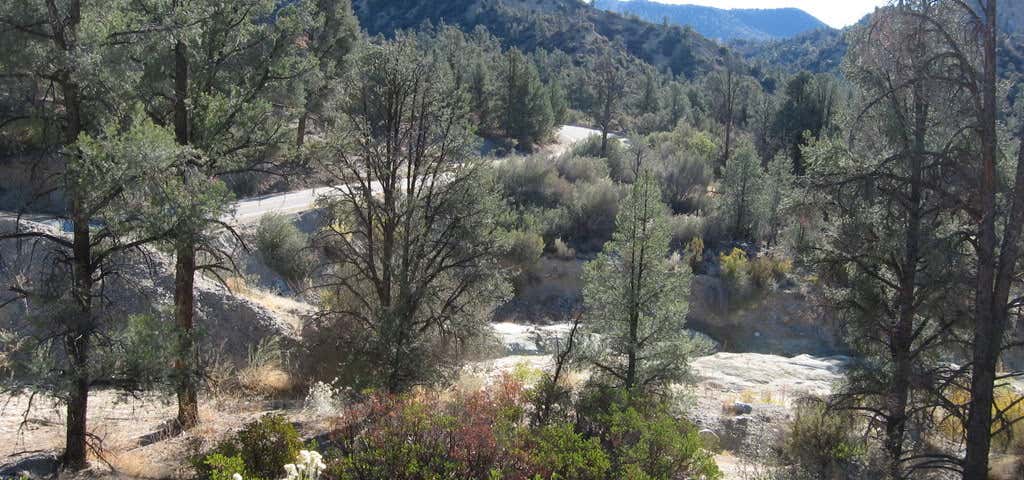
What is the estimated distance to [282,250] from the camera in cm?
2105

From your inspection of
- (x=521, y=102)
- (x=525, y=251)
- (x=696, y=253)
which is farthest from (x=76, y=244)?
(x=521, y=102)

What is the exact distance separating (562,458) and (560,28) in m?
102

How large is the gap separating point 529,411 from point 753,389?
633 centimetres

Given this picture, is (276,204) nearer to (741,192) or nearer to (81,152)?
(741,192)

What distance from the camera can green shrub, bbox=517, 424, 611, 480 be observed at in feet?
22.2

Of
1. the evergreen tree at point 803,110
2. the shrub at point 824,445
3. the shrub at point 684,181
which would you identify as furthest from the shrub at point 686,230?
the shrub at point 824,445

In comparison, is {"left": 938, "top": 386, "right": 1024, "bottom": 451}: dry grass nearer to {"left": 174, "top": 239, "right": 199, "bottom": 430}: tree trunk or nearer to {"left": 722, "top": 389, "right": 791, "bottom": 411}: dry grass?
{"left": 722, "top": 389, "right": 791, "bottom": 411}: dry grass

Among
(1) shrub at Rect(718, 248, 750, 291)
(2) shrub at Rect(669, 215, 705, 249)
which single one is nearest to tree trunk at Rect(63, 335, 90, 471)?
(1) shrub at Rect(718, 248, 750, 291)

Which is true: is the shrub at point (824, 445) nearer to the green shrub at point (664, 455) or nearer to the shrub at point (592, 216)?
the green shrub at point (664, 455)

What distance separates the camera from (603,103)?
46688 mm

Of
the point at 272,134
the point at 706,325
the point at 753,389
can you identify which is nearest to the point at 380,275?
the point at 272,134

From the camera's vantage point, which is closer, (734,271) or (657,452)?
(657,452)

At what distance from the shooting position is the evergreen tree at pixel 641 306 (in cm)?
1071

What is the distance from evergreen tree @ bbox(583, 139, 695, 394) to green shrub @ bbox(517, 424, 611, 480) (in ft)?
10.4
